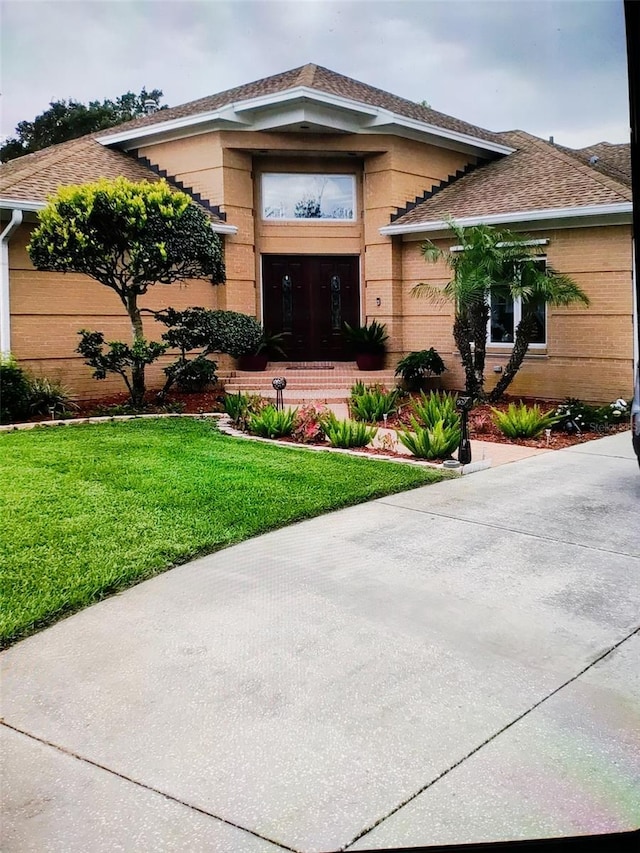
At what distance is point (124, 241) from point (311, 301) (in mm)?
5030

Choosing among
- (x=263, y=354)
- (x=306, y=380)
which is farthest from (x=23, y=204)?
(x=306, y=380)

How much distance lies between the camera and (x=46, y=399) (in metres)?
10.1

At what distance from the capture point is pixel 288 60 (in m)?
1.44

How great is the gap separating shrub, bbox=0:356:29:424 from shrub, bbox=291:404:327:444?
3470mm

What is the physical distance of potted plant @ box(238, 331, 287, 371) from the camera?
514 inches

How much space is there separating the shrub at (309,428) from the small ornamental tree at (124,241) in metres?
2.50

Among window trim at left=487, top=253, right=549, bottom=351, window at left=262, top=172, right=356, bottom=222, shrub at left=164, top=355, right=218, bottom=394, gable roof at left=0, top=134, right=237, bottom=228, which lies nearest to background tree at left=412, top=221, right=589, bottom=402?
window trim at left=487, top=253, right=549, bottom=351

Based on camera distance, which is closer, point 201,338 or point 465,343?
point 201,338

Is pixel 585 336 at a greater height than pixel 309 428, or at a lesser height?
greater

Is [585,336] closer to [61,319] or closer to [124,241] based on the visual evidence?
[124,241]

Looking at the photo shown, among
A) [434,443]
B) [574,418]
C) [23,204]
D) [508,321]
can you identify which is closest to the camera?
[434,443]

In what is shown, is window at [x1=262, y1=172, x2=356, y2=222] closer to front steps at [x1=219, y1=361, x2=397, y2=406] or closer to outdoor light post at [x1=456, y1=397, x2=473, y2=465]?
front steps at [x1=219, y1=361, x2=397, y2=406]

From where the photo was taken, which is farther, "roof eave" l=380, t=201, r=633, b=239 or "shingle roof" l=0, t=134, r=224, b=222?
"roof eave" l=380, t=201, r=633, b=239

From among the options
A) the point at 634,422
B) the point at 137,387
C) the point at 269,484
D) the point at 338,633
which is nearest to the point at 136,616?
the point at 338,633
